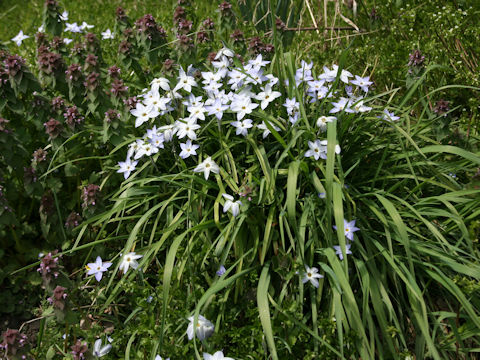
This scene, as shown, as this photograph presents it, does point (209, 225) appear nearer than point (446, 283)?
No

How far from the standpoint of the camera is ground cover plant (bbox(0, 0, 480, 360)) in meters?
2.31

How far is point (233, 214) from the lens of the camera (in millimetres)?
2389

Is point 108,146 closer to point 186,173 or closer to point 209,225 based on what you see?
point 186,173

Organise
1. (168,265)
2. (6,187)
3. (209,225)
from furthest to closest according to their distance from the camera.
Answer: (6,187), (209,225), (168,265)

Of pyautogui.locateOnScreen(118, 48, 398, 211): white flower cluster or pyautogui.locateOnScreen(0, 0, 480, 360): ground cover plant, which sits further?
pyautogui.locateOnScreen(118, 48, 398, 211): white flower cluster

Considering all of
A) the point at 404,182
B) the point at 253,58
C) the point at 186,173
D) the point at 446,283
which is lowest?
the point at 446,283

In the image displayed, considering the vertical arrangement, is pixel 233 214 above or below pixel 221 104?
below

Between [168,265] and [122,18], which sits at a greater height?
[122,18]

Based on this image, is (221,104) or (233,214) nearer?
(233,214)

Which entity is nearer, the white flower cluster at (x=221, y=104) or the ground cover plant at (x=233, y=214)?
the ground cover plant at (x=233, y=214)

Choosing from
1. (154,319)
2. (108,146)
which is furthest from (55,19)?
(154,319)

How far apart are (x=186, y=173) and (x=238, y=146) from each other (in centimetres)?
38

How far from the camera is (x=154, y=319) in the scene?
2.35m

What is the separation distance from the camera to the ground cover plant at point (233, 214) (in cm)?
231
